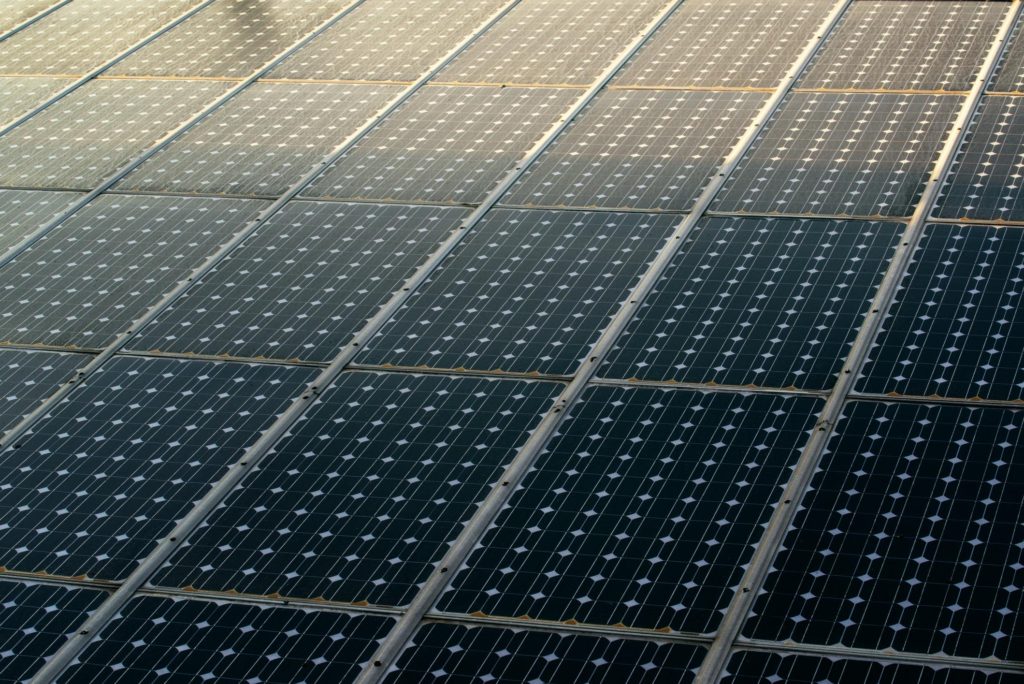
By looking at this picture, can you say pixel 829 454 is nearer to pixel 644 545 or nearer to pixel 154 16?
pixel 644 545

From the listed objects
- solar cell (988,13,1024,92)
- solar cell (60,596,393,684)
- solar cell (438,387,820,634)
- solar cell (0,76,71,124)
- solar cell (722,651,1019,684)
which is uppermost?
solar cell (60,596,393,684)

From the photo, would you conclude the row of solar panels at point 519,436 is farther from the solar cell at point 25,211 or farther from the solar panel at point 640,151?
the solar cell at point 25,211

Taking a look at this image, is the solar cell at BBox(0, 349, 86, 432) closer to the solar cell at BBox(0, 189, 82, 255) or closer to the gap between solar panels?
the solar cell at BBox(0, 189, 82, 255)

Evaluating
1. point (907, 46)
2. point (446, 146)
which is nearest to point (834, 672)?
point (446, 146)

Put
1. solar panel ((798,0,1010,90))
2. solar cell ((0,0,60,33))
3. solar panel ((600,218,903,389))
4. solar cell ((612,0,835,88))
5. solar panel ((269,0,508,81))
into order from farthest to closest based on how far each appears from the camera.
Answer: solar cell ((0,0,60,33)) < solar panel ((269,0,508,81)) < solar cell ((612,0,835,88)) < solar panel ((798,0,1010,90)) < solar panel ((600,218,903,389))

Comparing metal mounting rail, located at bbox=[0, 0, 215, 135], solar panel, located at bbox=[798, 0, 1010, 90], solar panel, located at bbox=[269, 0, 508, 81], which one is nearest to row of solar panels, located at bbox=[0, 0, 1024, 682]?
solar panel, located at bbox=[798, 0, 1010, 90]

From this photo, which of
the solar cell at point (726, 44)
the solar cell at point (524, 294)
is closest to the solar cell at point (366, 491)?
the solar cell at point (524, 294)
